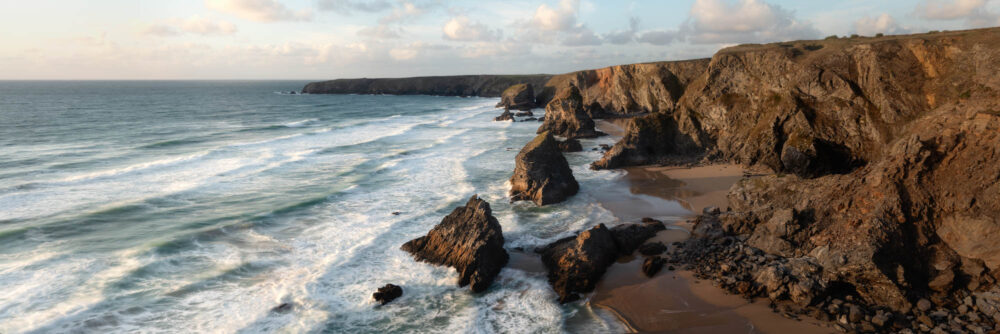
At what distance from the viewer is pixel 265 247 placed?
65.6 ft

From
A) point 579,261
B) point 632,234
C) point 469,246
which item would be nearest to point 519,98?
point 632,234

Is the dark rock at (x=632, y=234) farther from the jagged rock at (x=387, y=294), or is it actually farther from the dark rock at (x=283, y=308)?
the dark rock at (x=283, y=308)

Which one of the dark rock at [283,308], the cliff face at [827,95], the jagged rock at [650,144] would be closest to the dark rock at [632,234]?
the cliff face at [827,95]

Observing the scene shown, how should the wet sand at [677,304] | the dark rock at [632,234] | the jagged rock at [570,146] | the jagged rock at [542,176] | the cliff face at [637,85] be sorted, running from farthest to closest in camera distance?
the cliff face at [637,85]
the jagged rock at [570,146]
the jagged rock at [542,176]
the dark rock at [632,234]
the wet sand at [677,304]

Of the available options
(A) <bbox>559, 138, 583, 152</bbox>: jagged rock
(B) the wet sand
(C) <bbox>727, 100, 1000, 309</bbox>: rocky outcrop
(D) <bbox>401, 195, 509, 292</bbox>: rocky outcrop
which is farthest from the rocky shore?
(A) <bbox>559, 138, 583, 152</bbox>: jagged rock

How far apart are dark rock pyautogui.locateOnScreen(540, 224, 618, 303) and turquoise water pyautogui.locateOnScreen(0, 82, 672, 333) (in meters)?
0.56

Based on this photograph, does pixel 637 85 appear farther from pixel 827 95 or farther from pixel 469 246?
pixel 469 246

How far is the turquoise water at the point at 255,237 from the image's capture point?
14.4 meters

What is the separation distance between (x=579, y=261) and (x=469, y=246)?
154 inches

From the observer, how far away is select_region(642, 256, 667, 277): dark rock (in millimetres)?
15771

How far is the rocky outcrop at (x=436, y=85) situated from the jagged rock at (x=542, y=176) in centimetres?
11514

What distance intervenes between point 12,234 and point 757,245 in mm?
30846

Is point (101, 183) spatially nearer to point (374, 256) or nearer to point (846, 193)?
point (374, 256)

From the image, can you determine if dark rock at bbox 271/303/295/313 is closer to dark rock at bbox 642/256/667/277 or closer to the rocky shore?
the rocky shore
